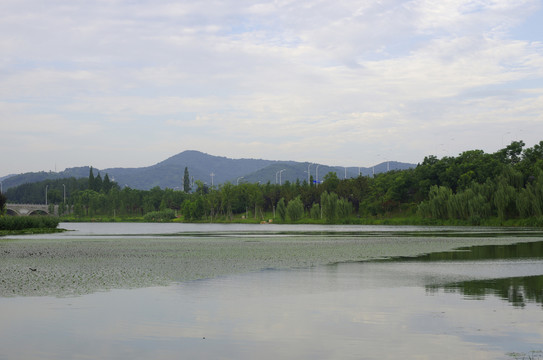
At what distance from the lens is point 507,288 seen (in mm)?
22266

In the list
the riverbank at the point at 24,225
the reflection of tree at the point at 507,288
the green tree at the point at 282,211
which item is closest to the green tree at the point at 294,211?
the green tree at the point at 282,211

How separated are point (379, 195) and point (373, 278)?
494 ft

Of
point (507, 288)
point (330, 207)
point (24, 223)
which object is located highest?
point (330, 207)

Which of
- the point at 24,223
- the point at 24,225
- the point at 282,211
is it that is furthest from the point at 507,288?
the point at 282,211

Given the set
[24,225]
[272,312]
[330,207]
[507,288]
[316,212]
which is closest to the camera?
[272,312]

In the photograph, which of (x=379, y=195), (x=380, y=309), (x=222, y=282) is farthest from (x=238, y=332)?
(x=379, y=195)

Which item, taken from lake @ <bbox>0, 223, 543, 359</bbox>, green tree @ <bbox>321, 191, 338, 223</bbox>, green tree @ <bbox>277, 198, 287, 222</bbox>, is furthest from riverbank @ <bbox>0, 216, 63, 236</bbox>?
green tree @ <bbox>277, 198, 287, 222</bbox>

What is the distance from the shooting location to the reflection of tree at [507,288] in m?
19.7

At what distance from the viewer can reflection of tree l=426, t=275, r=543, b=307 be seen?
19.7 m

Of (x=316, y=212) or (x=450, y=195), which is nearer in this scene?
(x=450, y=195)

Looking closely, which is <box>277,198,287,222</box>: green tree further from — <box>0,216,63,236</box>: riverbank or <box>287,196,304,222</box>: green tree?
<box>0,216,63,236</box>: riverbank

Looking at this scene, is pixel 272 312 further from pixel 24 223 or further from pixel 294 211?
pixel 294 211

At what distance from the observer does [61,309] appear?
58.9ft

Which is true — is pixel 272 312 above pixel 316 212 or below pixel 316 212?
below
